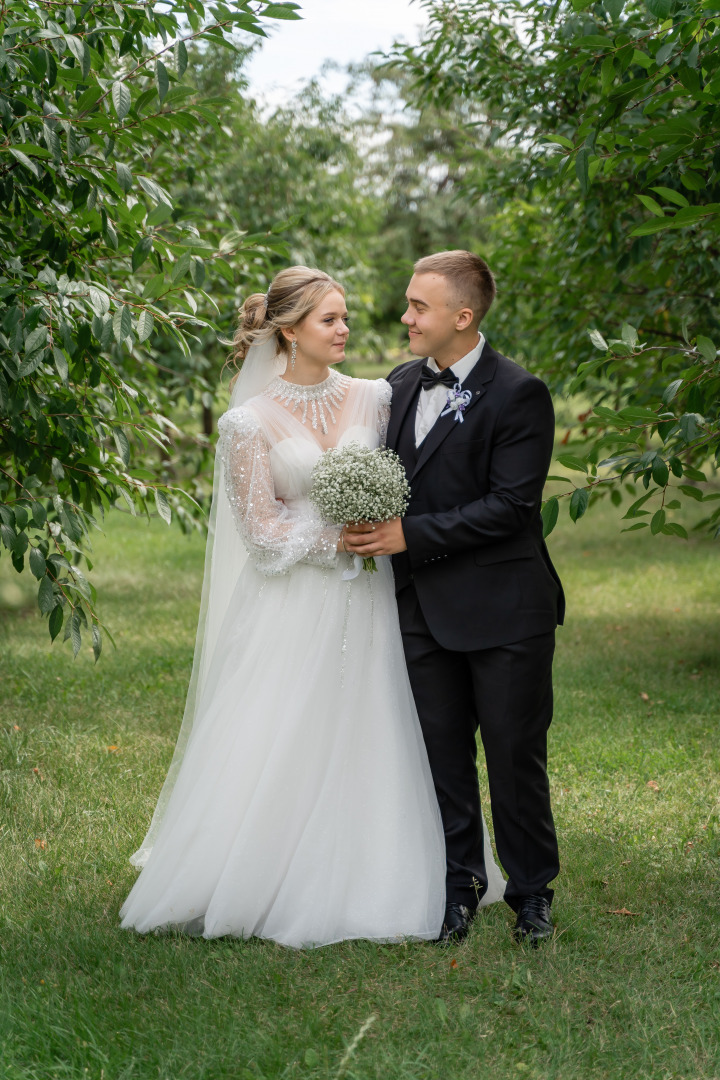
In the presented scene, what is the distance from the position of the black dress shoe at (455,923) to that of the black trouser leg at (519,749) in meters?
0.20

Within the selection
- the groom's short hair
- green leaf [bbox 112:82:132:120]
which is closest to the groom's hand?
the groom's short hair

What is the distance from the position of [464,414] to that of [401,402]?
13.6 inches

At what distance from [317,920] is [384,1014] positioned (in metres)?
0.57

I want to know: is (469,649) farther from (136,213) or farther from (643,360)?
(643,360)

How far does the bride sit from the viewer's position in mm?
3857

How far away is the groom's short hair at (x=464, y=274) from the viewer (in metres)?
3.70

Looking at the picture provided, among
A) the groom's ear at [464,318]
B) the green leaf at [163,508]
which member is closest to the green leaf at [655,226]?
the groom's ear at [464,318]

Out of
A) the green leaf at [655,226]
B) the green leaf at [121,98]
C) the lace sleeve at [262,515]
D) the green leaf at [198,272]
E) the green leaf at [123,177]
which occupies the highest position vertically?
the green leaf at [121,98]

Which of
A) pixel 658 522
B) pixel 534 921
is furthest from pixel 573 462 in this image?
pixel 534 921

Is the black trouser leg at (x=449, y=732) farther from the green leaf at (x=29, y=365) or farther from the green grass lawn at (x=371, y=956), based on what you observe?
the green leaf at (x=29, y=365)

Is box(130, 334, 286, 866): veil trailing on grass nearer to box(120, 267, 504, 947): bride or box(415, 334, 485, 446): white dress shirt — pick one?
box(120, 267, 504, 947): bride

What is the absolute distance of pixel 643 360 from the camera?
7.50 m

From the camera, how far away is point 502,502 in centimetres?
359

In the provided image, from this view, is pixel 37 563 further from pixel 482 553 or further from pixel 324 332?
pixel 482 553
